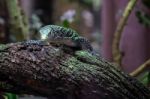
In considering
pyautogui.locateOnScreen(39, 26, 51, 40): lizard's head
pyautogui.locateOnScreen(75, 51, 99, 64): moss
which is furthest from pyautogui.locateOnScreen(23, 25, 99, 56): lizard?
pyautogui.locateOnScreen(75, 51, 99, 64): moss

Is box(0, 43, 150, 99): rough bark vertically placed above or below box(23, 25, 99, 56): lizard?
below

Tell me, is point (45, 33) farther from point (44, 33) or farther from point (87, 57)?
point (87, 57)

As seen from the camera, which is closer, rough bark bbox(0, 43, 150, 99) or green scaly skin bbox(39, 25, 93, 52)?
rough bark bbox(0, 43, 150, 99)

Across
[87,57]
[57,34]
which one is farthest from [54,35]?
[87,57]

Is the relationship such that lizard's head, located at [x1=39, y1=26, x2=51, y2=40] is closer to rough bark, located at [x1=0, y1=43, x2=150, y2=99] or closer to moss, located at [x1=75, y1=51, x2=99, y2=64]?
rough bark, located at [x1=0, y1=43, x2=150, y2=99]

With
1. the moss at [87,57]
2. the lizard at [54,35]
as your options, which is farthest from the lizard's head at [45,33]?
the moss at [87,57]

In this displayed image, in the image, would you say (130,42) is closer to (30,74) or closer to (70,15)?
(70,15)

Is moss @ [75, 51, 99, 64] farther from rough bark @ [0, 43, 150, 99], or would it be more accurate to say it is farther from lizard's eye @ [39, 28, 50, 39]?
lizard's eye @ [39, 28, 50, 39]

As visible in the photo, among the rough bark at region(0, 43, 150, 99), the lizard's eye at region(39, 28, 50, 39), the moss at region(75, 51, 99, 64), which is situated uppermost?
the lizard's eye at region(39, 28, 50, 39)
